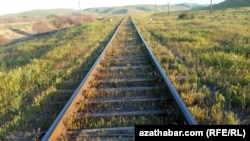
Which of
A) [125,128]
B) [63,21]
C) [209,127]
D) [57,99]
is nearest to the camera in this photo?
[209,127]

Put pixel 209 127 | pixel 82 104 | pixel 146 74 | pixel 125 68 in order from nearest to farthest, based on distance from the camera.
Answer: pixel 209 127
pixel 82 104
pixel 146 74
pixel 125 68

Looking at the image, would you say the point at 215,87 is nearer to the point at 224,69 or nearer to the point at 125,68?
the point at 224,69

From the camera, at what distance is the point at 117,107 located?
5836mm

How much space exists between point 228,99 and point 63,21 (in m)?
68.4

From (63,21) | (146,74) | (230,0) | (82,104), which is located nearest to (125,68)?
(146,74)

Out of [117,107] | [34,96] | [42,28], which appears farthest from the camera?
[42,28]

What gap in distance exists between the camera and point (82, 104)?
5914 millimetres

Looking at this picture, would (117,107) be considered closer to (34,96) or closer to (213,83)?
(34,96)

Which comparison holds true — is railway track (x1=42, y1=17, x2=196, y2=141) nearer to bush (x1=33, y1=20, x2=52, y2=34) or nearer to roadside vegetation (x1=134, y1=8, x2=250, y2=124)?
roadside vegetation (x1=134, y1=8, x2=250, y2=124)

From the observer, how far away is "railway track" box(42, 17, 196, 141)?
15.4 feet

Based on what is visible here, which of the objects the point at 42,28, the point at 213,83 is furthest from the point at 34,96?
the point at 42,28

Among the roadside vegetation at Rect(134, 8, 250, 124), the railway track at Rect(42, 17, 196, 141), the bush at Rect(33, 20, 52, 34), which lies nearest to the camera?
the railway track at Rect(42, 17, 196, 141)

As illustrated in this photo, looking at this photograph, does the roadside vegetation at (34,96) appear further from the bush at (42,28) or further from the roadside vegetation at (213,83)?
the bush at (42,28)

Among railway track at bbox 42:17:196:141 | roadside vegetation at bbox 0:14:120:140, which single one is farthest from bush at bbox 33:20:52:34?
railway track at bbox 42:17:196:141
